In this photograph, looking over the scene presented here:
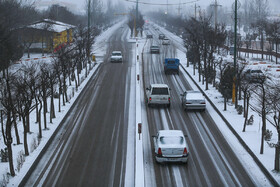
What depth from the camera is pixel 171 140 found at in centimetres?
1891

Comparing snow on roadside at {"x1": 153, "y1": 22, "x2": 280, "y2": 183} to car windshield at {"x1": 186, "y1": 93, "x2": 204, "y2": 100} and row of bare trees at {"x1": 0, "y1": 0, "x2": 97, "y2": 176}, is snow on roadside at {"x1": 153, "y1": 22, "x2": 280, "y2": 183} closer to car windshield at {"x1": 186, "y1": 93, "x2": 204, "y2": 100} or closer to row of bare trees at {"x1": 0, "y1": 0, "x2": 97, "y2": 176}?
car windshield at {"x1": 186, "y1": 93, "x2": 204, "y2": 100}

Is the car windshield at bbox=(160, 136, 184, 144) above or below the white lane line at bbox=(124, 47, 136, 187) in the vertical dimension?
above

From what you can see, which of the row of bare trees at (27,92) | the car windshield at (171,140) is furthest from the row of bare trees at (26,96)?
the car windshield at (171,140)

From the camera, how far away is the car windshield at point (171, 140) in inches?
740

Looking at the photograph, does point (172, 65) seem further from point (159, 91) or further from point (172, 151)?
point (172, 151)

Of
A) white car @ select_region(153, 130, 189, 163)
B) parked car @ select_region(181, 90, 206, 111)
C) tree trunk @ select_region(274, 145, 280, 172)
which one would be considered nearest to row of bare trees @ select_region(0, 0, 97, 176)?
white car @ select_region(153, 130, 189, 163)

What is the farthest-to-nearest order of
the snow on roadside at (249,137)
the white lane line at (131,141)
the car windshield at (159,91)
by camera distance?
the car windshield at (159,91), the snow on roadside at (249,137), the white lane line at (131,141)

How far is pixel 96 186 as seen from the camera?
16.6 meters

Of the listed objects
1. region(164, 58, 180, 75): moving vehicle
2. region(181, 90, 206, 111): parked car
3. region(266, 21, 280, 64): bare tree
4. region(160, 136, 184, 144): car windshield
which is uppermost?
region(266, 21, 280, 64): bare tree

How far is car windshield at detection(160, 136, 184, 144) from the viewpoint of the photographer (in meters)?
18.8

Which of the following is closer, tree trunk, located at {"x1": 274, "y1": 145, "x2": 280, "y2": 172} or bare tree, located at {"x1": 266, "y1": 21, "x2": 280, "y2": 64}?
tree trunk, located at {"x1": 274, "y1": 145, "x2": 280, "y2": 172}

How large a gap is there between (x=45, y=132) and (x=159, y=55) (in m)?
38.3

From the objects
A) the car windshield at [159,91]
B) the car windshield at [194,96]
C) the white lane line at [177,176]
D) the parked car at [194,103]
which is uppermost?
the car windshield at [159,91]

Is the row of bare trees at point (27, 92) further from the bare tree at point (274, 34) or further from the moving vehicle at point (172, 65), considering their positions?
the bare tree at point (274, 34)
